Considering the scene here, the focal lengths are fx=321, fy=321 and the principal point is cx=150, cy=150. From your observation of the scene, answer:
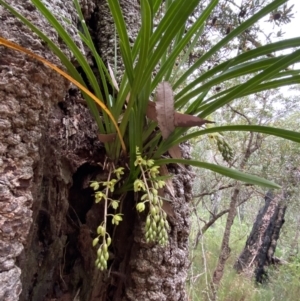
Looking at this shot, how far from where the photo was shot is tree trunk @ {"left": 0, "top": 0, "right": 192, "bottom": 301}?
0.53m

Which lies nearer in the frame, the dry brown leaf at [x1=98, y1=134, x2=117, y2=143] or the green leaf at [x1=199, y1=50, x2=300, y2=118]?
the green leaf at [x1=199, y1=50, x2=300, y2=118]

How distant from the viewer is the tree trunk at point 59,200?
1.74ft

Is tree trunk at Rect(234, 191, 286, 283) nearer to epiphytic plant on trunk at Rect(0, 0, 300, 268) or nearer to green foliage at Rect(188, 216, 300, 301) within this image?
green foliage at Rect(188, 216, 300, 301)

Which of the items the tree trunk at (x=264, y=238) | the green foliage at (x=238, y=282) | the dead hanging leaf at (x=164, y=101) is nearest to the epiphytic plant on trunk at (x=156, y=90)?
the dead hanging leaf at (x=164, y=101)

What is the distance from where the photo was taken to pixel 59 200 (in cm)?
71

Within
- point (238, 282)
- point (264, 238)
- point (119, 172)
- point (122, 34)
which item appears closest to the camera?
point (122, 34)

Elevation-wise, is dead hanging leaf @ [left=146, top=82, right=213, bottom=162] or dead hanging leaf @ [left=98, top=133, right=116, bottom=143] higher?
dead hanging leaf @ [left=146, top=82, right=213, bottom=162]

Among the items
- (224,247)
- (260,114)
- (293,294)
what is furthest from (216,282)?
(293,294)

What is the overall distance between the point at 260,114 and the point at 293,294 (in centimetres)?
222

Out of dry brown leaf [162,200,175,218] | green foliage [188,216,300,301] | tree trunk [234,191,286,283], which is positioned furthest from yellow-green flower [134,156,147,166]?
tree trunk [234,191,286,283]

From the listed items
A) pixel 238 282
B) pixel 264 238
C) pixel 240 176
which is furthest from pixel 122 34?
pixel 264 238

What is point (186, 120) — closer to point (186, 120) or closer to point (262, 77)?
point (186, 120)

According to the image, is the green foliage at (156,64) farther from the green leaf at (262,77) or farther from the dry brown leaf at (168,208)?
the dry brown leaf at (168,208)

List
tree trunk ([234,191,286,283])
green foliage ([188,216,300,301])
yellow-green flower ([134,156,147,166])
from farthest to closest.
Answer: tree trunk ([234,191,286,283]) < green foliage ([188,216,300,301]) < yellow-green flower ([134,156,147,166])
